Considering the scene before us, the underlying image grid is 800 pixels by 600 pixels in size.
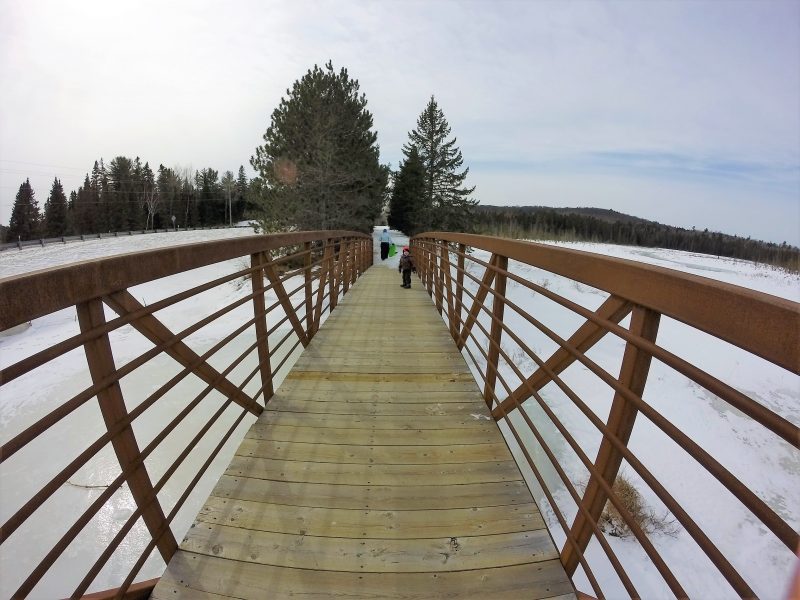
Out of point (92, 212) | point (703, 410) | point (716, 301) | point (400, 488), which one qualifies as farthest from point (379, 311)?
point (92, 212)

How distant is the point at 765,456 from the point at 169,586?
315 inches

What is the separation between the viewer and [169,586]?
143cm

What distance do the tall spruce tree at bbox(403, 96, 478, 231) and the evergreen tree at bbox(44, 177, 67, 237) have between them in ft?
152

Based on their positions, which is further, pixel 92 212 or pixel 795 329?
pixel 92 212

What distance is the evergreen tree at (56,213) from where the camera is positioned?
45562mm

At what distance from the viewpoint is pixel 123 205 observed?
4591 centimetres

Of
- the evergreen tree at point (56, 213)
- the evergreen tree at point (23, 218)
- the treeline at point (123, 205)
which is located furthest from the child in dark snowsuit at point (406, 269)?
the evergreen tree at point (23, 218)

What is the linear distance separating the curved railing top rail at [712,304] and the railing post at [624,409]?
8 cm

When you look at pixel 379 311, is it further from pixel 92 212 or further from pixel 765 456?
pixel 92 212

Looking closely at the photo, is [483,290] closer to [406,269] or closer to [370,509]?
[370,509]

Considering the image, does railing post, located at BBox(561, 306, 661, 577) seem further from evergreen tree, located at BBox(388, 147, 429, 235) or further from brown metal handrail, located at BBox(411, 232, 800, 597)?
evergreen tree, located at BBox(388, 147, 429, 235)

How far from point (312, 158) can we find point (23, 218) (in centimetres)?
5333

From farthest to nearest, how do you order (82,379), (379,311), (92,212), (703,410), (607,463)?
(92,212) → (82,379) → (703,410) → (379,311) → (607,463)

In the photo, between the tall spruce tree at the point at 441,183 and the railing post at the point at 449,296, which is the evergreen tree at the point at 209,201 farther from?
the railing post at the point at 449,296
